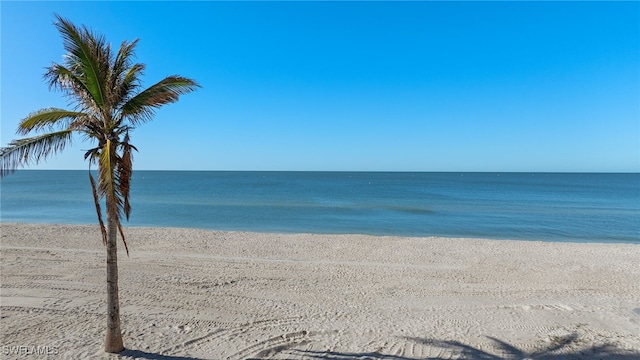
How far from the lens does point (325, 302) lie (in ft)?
27.6

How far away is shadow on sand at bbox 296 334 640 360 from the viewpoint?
19.3 feet

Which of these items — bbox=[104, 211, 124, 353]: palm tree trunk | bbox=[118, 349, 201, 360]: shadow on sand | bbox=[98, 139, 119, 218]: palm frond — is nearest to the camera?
bbox=[98, 139, 119, 218]: palm frond

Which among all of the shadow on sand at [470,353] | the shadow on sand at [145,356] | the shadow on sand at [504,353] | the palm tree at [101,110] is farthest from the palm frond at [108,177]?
the shadow on sand at [504,353]

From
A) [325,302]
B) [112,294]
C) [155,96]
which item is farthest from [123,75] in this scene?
[325,302]

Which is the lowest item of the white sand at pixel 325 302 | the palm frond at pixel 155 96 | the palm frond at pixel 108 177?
the white sand at pixel 325 302

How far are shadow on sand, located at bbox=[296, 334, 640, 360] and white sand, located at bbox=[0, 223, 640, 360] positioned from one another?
0.11 ft

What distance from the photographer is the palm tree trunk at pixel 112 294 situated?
501cm

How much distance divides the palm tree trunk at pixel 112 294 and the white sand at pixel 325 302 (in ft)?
0.80

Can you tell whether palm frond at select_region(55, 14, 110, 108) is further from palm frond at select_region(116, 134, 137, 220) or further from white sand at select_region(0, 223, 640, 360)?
white sand at select_region(0, 223, 640, 360)

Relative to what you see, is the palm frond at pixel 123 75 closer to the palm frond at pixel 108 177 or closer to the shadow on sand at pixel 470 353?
the palm frond at pixel 108 177

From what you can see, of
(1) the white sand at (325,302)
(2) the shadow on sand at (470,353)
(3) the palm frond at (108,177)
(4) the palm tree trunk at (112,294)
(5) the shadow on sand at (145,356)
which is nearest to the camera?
(3) the palm frond at (108,177)

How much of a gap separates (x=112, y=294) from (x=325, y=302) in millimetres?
4875

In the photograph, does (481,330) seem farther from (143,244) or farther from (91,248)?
(91,248)

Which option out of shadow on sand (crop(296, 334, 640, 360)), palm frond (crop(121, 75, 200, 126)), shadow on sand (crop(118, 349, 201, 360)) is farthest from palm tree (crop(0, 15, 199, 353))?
shadow on sand (crop(296, 334, 640, 360))
